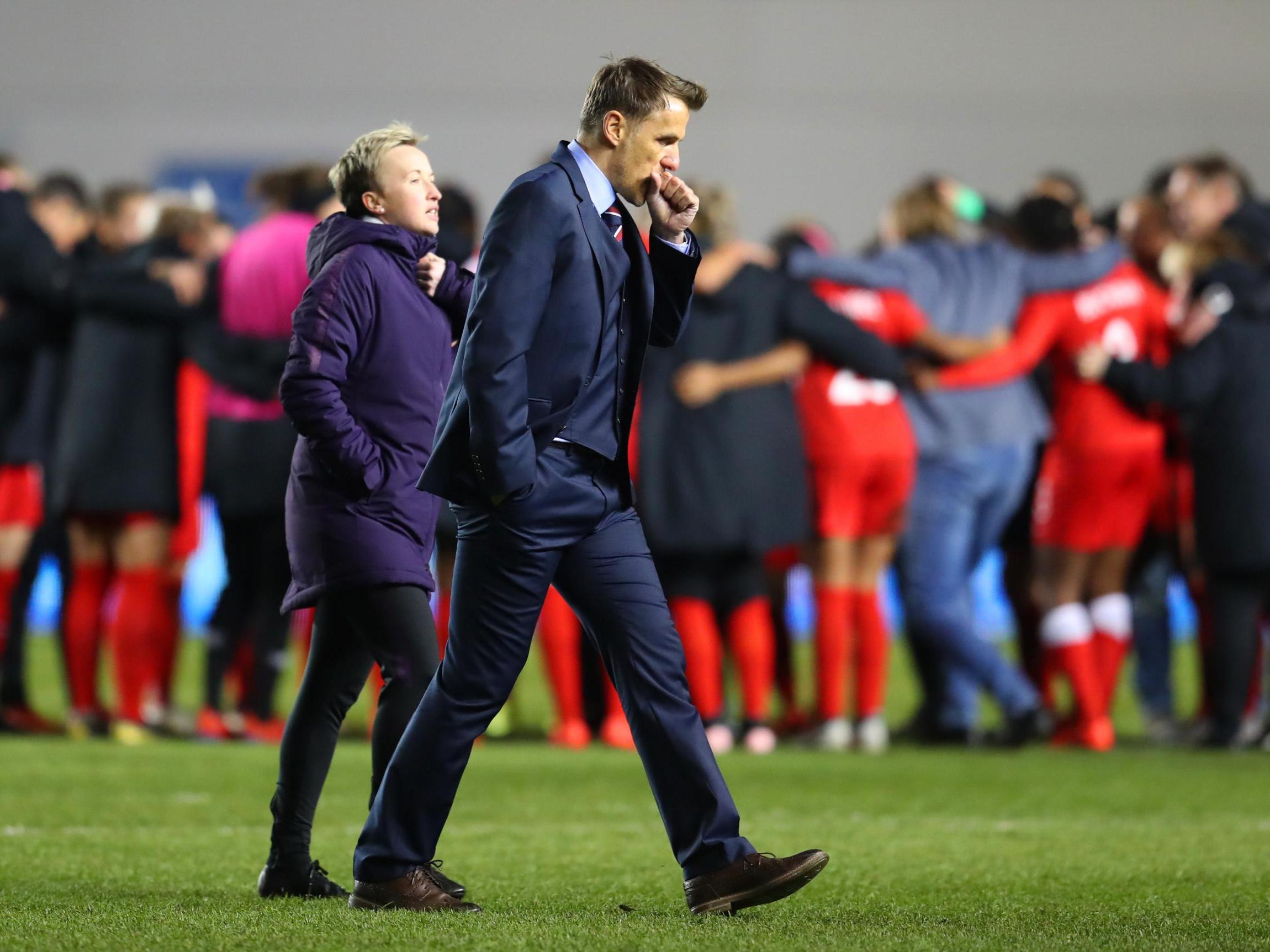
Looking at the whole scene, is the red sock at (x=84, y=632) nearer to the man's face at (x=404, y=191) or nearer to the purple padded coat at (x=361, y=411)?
the purple padded coat at (x=361, y=411)

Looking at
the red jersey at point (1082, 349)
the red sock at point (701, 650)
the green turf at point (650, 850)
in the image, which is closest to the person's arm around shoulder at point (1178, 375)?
the red jersey at point (1082, 349)

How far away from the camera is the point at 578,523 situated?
3.43m

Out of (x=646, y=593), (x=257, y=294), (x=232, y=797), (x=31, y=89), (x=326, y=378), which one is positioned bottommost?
(x=232, y=797)

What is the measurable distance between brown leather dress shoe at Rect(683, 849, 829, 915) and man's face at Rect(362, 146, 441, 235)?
4.66ft

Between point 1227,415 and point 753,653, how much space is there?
2.01 metres

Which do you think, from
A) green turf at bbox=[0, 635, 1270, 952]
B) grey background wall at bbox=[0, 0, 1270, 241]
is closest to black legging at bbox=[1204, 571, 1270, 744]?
green turf at bbox=[0, 635, 1270, 952]

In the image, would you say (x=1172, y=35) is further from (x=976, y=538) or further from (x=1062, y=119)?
(x=976, y=538)

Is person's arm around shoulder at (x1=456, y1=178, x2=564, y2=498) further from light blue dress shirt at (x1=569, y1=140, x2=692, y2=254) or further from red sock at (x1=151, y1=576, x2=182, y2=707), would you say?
red sock at (x1=151, y1=576, x2=182, y2=707)

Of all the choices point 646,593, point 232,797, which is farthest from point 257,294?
point 646,593

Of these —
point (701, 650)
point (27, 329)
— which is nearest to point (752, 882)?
point (701, 650)

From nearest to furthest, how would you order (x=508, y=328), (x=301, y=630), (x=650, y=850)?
(x=508, y=328) → (x=650, y=850) → (x=301, y=630)

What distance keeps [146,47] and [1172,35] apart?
9430 mm

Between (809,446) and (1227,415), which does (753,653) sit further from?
(1227,415)

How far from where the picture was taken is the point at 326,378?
3.69 m
